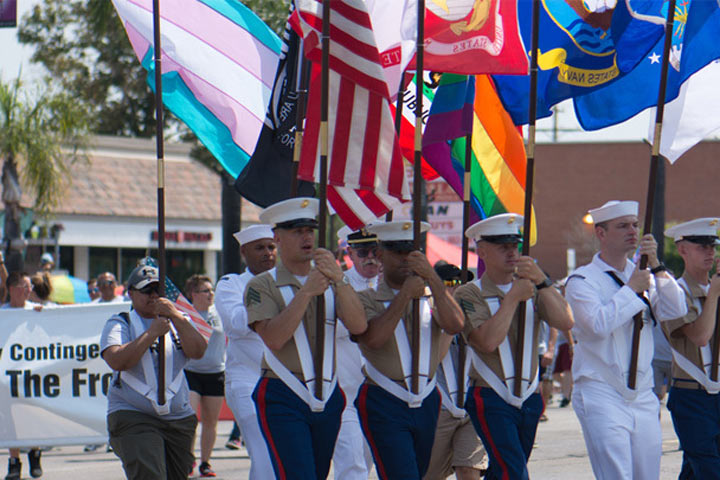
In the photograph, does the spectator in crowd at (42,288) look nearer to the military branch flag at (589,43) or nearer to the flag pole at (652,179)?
the military branch flag at (589,43)

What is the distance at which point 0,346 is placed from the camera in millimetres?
12555

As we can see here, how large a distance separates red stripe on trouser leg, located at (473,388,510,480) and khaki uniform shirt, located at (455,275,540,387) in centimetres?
8

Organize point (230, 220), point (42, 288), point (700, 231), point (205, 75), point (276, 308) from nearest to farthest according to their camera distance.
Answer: point (276, 308) < point (700, 231) < point (205, 75) < point (42, 288) < point (230, 220)

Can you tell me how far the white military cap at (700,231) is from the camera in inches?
327

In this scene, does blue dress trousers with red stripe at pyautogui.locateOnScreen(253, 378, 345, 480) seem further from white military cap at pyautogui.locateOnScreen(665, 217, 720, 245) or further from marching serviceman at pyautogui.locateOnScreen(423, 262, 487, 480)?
white military cap at pyautogui.locateOnScreen(665, 217, 720, 245)

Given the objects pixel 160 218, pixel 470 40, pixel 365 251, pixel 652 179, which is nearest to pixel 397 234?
pixel 160 218

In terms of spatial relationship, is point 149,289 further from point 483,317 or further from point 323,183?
point 483,317

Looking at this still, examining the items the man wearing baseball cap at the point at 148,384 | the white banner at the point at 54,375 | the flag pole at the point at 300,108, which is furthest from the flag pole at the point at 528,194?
the white banner at the point at 54,375

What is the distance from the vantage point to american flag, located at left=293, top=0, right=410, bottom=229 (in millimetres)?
7746

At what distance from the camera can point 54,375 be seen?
12633mm

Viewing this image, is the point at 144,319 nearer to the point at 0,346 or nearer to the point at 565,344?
the point at 0,346

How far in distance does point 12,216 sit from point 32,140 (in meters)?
1.42

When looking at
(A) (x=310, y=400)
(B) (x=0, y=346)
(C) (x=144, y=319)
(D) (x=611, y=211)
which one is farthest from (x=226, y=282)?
(B) (x=0, y=346)

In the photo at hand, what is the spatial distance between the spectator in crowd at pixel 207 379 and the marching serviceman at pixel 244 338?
12.2ft
